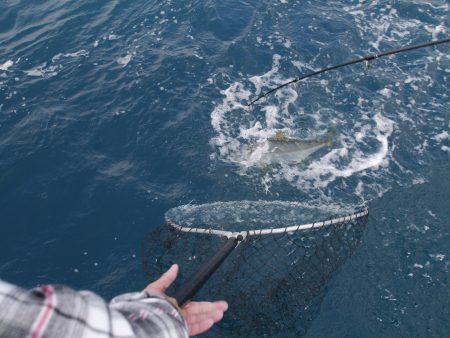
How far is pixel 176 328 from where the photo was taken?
2.43m

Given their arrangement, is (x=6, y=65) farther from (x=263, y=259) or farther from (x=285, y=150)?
(x=263, y=259)

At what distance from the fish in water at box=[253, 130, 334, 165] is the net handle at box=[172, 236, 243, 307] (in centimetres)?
421

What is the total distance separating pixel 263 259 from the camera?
6.99 metres

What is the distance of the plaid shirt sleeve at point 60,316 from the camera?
1.68 m

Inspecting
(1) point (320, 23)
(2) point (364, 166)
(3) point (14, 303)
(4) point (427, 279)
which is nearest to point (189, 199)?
(2) point (364, 166)

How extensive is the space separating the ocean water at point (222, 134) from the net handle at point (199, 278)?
1743mm

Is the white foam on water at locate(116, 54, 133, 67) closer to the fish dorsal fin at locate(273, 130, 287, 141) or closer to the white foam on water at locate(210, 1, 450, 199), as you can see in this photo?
the white foam on water at locate(210, 1, 450, 199)

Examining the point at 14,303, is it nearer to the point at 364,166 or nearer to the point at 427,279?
the point at 427,279

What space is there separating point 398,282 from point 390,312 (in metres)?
0.61

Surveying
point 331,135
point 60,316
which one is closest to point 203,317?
point 60,316

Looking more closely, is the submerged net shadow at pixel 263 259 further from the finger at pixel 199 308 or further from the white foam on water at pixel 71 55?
the white foam on water at pixel 71 55

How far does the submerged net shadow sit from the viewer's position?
19.6 ft

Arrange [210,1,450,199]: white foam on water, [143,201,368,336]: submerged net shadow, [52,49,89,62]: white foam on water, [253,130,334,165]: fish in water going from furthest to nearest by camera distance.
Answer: [52,49,89,62]: white foam on water → [253,130,334,165]: fish in water → [210,1,450,199]: white foam on water → [143,201,368,336]: submerged net shadow

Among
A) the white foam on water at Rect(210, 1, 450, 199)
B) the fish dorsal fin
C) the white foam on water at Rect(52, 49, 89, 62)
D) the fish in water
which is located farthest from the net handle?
Answer: the white foam on water at Rect(52, 49, 89, 62)
